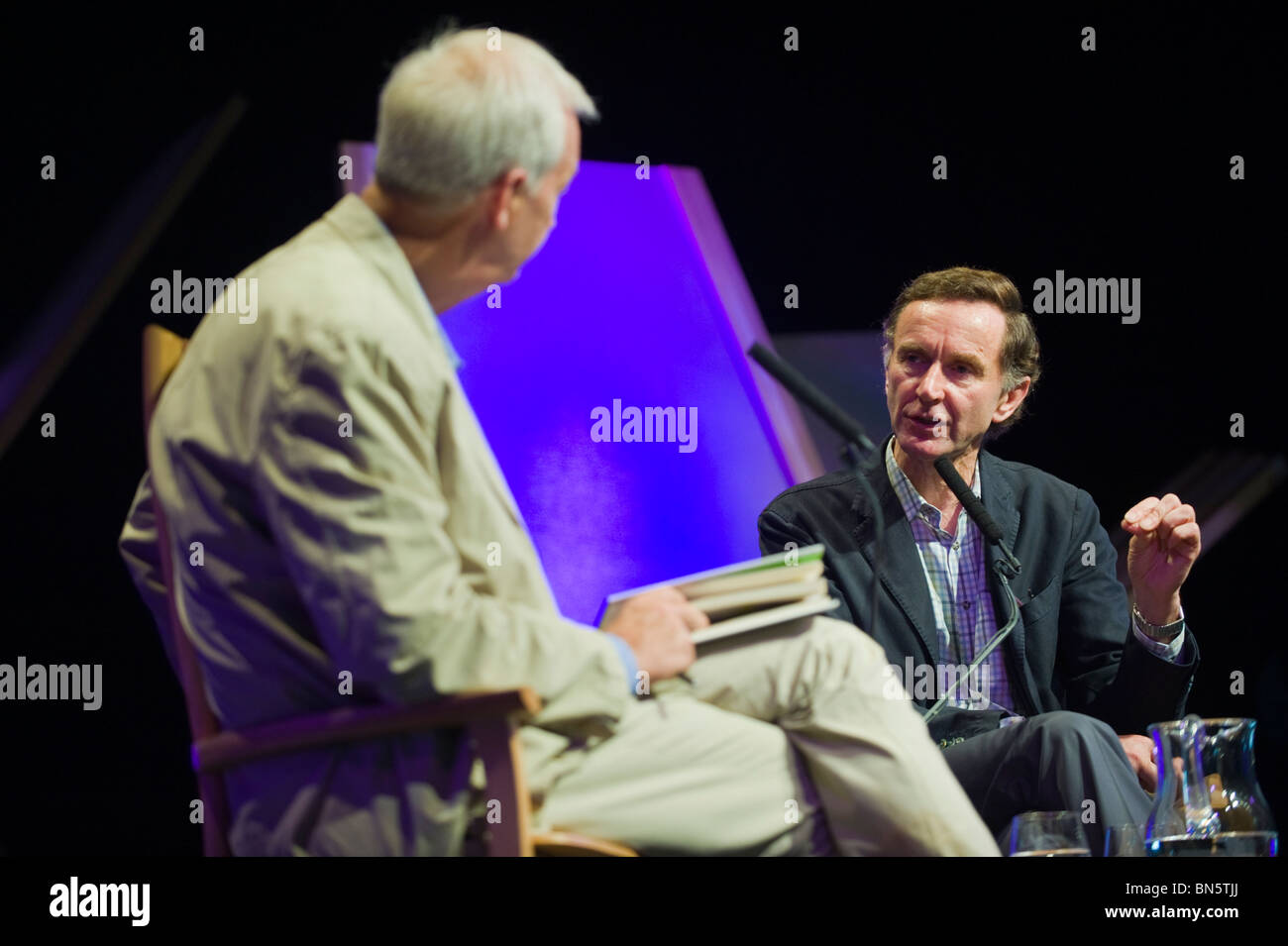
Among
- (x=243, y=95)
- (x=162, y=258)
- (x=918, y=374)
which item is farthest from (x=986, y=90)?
(x=162, y=258)

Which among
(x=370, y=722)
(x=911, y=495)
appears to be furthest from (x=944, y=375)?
(x=370, y=722)

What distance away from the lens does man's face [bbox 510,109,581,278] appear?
2051mm

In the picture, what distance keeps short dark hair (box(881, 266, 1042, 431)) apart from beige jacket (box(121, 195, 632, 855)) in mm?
1612

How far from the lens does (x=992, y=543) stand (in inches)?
110

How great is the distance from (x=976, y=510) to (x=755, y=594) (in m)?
0.93

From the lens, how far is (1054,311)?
11.5ft

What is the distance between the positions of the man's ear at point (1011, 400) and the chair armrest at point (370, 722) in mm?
1870

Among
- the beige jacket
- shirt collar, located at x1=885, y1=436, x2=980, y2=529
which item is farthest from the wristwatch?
the beige jacket

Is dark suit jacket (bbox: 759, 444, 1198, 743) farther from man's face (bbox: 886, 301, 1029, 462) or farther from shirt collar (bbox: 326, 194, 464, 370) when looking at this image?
shirt collar (bbox: 326, 194, 464, 370)

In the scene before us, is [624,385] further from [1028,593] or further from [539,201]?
[539,201]

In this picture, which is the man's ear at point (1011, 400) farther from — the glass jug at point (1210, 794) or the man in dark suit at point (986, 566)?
the glass jug at point (1210, 794)

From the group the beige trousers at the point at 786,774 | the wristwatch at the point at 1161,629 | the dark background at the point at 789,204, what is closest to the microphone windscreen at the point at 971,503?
the wristwatch at the point at 1161,629

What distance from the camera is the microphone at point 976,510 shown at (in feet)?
9.16

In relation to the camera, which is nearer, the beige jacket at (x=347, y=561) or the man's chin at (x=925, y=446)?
the beige jacket at (x=347, y=561)
